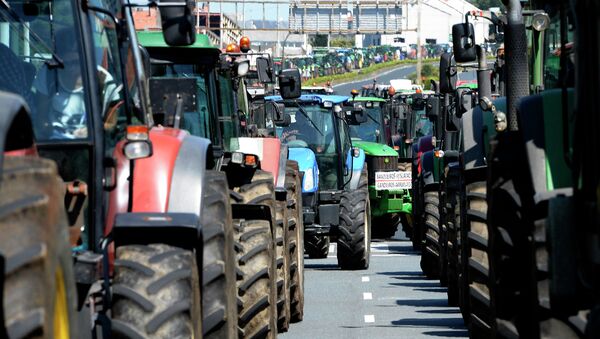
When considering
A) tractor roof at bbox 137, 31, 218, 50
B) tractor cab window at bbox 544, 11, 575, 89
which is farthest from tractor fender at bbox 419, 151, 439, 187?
tractor cab window at bbox 544, 11, 575, 89

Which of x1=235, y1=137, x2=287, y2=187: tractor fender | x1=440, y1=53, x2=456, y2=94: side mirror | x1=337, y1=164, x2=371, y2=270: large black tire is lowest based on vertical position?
x1=337, y1=164, x2=371, y2=270: large black tire

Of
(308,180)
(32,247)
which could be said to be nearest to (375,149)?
(308,180)

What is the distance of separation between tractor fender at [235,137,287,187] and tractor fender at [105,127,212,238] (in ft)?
22.7

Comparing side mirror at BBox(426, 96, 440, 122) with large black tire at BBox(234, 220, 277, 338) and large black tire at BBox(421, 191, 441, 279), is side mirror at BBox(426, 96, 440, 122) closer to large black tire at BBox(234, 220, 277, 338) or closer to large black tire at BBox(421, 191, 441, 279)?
large black tire at BBox(421, 191, 441, 279)

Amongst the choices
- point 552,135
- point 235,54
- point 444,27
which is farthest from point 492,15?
point 444,27

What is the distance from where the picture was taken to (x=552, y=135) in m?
8.83

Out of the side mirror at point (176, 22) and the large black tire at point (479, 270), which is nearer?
the side mirror at point (176, 22)

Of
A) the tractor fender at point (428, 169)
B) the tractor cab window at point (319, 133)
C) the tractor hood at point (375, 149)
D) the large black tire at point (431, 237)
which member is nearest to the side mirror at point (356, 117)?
the tractor hood at point (375, 149)

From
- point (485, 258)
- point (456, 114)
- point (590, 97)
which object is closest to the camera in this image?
point (590, 97)

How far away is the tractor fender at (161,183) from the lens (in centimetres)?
868

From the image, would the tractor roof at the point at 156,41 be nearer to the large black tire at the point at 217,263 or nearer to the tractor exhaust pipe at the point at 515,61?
the tractor exhaust pipe at the point at 515,61

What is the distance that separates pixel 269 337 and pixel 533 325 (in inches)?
138

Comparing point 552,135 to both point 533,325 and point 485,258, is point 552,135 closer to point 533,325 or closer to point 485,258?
point 533,325

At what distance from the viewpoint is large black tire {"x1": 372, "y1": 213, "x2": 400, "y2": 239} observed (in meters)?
33.1
